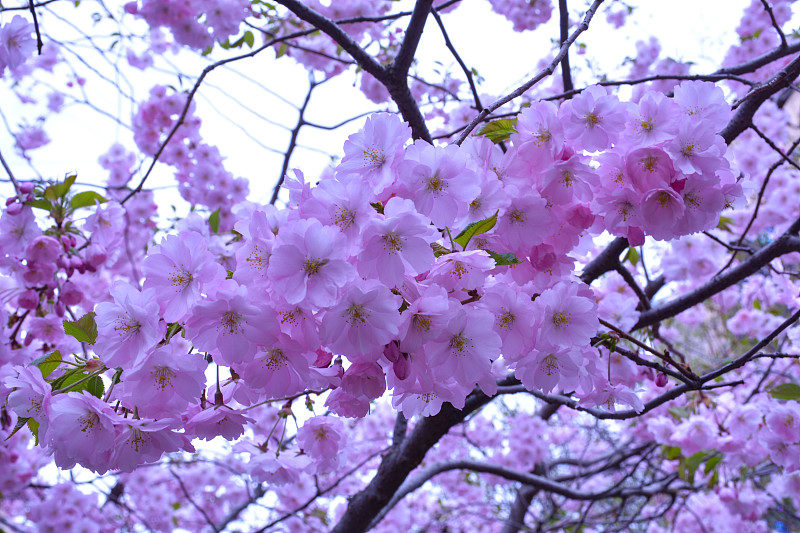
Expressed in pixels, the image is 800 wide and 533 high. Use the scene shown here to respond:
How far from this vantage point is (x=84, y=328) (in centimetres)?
104

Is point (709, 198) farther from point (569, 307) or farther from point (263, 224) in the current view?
point (263, 224)

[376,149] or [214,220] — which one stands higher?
[214,220]

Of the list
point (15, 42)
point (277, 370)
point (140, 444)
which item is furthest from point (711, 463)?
point (15, 42)

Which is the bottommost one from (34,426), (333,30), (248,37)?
(34,426)

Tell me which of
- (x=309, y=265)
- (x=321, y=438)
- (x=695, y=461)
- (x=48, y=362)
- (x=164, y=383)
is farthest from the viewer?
(x=695, y=461)

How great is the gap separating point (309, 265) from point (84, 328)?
0.58 m

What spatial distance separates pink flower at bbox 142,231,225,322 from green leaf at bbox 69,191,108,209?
1506 mm

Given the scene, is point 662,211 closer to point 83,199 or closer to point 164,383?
point 164,383

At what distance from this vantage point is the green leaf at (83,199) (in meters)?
2.11

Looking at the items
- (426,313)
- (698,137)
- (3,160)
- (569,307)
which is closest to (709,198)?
(698,137)

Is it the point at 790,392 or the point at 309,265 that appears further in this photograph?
the point at 790,392

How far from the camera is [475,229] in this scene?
889 mm

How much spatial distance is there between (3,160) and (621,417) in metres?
2.04

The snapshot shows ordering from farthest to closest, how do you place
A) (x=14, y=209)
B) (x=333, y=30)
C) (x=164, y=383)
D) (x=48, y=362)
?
1. (x=14, y=209)
2. (x=333, y=30)
3. (x=48, y=362)
4. (x=164, y=383)
